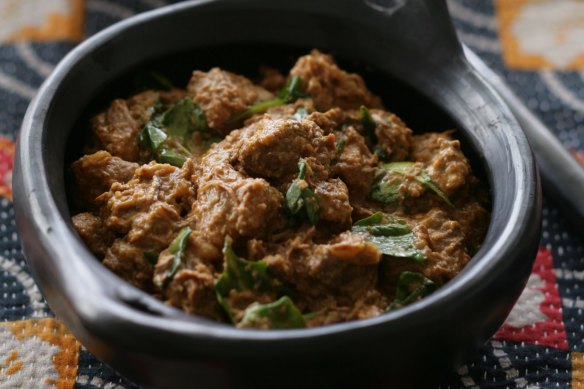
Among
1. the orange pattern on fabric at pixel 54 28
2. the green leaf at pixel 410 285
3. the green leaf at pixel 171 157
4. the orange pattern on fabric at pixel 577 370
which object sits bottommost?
the orange pattern on fabric at pixel 54 28

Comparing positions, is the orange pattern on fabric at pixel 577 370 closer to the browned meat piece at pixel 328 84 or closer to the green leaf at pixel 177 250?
the browned meat piece at pixel 328 84

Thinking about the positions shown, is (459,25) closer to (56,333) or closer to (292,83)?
(292,83)

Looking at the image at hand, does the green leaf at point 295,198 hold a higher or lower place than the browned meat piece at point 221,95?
higher

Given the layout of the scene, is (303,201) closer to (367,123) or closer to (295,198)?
(295,198)

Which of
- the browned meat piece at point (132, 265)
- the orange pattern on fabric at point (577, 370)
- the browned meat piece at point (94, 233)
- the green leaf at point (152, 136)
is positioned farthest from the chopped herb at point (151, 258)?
the orange pattern on fabric at point (577, 370)

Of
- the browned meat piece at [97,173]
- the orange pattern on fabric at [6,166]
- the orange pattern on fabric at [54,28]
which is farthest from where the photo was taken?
the orange pattern on fabric at [54,28]

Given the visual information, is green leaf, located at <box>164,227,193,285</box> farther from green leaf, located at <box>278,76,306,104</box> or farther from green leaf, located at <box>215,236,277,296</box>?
green leaf, located at <box>278,76,306,104</box>

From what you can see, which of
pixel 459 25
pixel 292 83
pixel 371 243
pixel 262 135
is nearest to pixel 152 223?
pixel 262 135

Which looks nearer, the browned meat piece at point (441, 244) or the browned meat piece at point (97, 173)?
the browned meat piece at point (441, 244)
